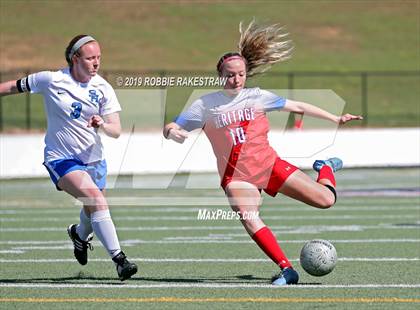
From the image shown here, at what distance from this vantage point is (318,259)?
8109mm

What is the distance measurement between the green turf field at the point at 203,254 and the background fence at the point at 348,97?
16738 millimetres

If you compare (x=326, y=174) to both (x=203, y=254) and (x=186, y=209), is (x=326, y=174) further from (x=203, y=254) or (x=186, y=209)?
(x=186, y=209)

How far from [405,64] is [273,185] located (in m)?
36.9

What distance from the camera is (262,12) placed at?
50.6 metres

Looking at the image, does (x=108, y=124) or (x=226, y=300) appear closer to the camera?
(x=226, y=300)

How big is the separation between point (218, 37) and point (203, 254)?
3869cm

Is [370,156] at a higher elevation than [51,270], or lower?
lower

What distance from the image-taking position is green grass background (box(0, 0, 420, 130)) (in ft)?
137

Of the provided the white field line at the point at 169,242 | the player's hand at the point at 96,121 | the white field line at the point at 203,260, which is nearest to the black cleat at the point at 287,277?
the white field line at the point at 203,260

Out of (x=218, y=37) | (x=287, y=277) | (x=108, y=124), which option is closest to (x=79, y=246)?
(x=108, y=124)

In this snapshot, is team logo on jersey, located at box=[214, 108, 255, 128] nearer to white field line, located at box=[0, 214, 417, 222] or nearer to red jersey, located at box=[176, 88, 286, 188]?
red jersey, located at box=[176, 88, 286, 188]

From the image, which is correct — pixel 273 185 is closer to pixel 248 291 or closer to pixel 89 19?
pixel 248 291

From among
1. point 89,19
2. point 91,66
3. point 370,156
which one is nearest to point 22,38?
point 89,19

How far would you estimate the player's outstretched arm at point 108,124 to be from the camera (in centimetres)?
790
